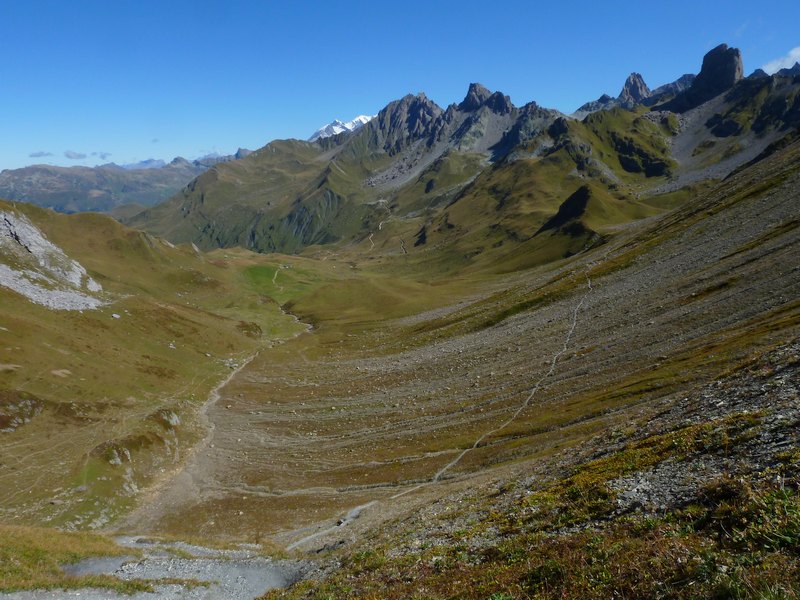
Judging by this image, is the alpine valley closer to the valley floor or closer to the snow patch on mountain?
the valley floor

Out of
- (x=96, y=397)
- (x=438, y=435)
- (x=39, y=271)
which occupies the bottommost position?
(x=438, y=435)

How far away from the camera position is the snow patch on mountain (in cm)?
12581

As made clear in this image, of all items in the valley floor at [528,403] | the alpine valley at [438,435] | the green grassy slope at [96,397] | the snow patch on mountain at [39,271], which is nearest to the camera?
the alpine valley at [438,435]

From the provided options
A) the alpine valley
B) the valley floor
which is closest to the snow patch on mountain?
the alpine valley

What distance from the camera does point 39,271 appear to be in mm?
137500

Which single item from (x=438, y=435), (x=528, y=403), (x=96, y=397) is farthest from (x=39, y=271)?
(x=528, y=403)

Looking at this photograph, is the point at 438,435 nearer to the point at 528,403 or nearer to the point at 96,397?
the point at 528,403

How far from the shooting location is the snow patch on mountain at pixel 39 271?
125812 mm

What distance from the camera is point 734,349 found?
181ft

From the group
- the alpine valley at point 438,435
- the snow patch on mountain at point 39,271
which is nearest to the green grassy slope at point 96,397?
the alpine valley at point 438,435

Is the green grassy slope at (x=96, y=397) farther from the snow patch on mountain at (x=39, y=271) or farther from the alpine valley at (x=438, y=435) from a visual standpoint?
the snow patch on mountain at (x=39, y=271)

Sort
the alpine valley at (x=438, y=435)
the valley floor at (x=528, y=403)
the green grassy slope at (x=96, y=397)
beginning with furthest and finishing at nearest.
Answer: the green grassy slope at (x=96, y=397), the valley floor at (x=528, y=403), the alpine valley at (x=438, y=435)

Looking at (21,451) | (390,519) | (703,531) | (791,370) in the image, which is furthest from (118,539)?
(791,370)

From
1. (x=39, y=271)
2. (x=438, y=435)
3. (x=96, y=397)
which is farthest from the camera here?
(x=39, y=271)
